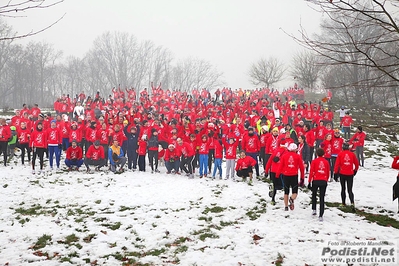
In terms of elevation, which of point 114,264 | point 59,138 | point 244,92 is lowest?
point 114,264

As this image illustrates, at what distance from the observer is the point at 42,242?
5867mm

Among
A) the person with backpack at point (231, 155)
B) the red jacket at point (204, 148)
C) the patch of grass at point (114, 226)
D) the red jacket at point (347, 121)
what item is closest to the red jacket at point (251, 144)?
the person with backpack at point (231, 155)

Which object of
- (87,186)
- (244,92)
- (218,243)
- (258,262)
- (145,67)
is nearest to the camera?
(258,262)

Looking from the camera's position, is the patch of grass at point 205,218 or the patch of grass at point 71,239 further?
the patch of grass at point 205,218

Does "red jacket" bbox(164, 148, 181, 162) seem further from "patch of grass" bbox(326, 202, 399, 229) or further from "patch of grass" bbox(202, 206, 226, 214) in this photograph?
"patch of grass" bbox(326, 202, 399, 229)

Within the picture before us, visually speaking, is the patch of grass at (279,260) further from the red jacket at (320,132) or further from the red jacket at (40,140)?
the red jacket at (40,140)

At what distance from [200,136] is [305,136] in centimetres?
463

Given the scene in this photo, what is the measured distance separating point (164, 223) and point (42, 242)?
8.66 ft

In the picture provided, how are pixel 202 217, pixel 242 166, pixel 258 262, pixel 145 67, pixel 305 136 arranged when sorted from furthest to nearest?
pixel 145 67 < pixel 305 136 < pixel 242 166 < pixel 202 217 < pixel 258 262

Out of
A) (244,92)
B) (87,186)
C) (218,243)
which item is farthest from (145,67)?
(218,243)

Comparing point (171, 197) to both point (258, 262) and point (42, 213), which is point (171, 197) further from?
point (258, 262)

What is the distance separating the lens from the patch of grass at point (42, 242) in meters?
5.71

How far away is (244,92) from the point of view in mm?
34312

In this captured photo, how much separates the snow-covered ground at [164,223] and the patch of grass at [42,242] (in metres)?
0.04
